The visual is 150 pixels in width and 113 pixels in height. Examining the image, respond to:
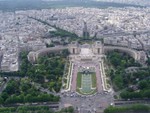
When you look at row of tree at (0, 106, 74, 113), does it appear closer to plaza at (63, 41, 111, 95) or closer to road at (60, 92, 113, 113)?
road at (60, 92, 113, 113)

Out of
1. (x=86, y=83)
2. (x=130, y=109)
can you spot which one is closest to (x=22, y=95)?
(x=86, y=83)

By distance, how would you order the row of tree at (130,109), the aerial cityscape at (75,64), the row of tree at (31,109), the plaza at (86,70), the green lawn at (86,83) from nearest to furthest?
the row of tree at (130,109) → the row of tree at (31,109) → the aerial cityscape at (75,64) → the green lawn at (86,83) → the plaza at (86,70)

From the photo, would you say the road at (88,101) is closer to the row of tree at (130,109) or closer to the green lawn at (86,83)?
the green lawn at (86,83)

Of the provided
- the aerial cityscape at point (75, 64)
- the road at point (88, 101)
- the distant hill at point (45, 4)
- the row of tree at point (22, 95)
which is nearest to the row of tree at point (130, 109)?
the aerial cityscape at point (75, 64)

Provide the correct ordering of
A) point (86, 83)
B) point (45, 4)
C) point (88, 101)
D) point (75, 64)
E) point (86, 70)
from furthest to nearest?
1. point (45, 4)
2. point (75, 64)
3. point (86, 70)
4. point (86, 83)
5. point (88, 101)

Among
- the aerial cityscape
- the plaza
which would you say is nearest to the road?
the aerial cityscape

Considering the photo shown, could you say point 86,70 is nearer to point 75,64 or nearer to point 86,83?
point 75,64

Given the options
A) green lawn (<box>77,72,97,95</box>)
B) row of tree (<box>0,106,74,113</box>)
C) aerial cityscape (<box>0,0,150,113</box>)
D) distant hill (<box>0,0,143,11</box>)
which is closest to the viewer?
row of tree (<box>0,106,74,113</box>)

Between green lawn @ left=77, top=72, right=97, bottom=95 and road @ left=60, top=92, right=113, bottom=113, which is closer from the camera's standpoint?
road @ left=60, top=92, right=113, bottom=113
